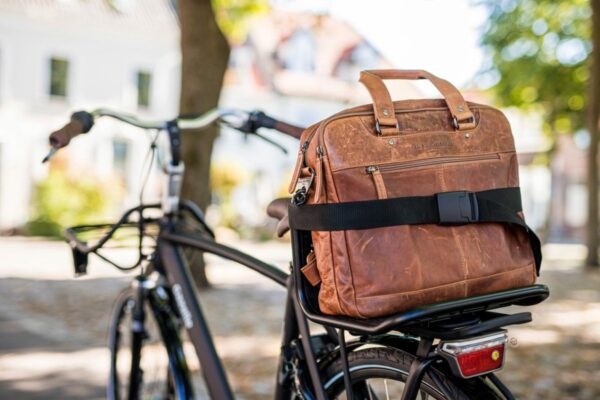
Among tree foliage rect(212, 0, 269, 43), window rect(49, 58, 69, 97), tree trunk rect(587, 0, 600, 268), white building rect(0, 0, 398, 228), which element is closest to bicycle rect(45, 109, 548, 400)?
tree foliage rect(212, 0, 269, 43)

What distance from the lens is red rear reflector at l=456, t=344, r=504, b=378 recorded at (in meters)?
1.40

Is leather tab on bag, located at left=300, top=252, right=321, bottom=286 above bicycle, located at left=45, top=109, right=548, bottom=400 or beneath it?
above

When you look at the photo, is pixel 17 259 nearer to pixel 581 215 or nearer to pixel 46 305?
pixel 46 305

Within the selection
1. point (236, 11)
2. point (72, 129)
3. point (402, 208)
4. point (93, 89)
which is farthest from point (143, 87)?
point (402, 208)

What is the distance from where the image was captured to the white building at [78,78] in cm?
2138

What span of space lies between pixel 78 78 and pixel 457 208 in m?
23.1

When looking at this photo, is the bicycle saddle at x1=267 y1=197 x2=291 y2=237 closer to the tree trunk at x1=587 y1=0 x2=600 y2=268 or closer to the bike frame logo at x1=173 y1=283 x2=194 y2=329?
the bike frame logo at x1=173 y1=283 x2=194 y2=329

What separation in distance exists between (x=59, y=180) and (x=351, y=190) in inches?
721

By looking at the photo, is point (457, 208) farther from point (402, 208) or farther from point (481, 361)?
point (481, 361)

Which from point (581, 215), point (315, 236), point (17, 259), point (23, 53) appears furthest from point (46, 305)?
point (581, 215)

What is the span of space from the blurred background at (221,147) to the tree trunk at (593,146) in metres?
0.03

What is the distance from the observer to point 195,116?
102 inches

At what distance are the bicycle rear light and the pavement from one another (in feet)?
0.31

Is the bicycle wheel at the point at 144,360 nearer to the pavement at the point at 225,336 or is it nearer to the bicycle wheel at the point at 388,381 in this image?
the bicycle wheel at the point at 388,381
